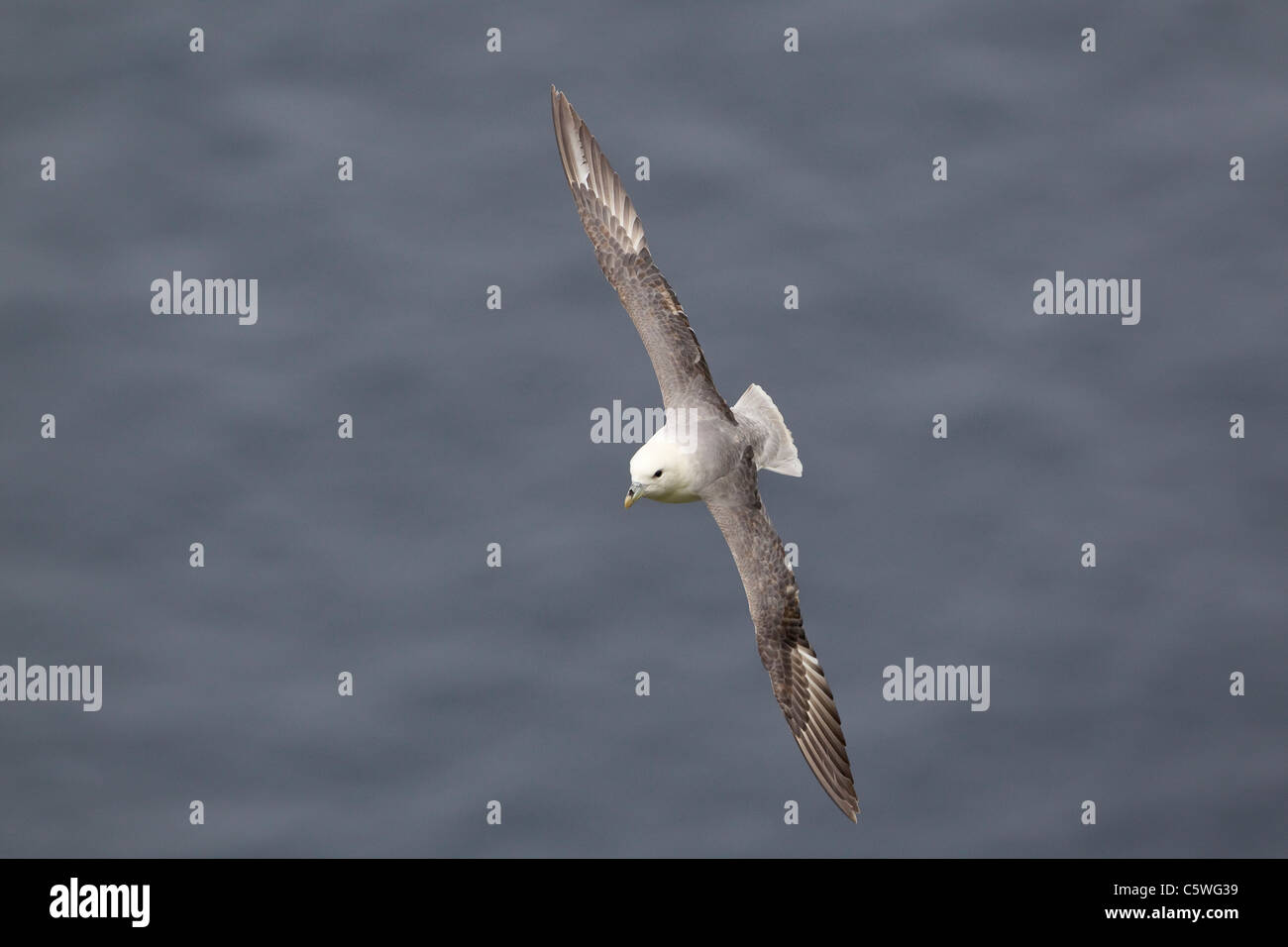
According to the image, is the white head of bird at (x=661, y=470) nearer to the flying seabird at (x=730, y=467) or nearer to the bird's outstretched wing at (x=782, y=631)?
the flying seabird at (x=730, y=467)

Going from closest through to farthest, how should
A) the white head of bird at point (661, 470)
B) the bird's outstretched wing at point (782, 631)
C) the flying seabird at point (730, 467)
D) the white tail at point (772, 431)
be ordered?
the white head of bird at point (661, 470)
the flying seabird at point (730, 467)
the bird's outstretched wing at point (782, 631)
the white tail at point (772, 431)

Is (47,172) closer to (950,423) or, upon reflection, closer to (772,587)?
(950,423)

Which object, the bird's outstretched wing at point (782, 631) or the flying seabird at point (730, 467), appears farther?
the bird's outstretched wing at point (782, 631)

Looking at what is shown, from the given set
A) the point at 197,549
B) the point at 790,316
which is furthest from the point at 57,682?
the point at 790,316

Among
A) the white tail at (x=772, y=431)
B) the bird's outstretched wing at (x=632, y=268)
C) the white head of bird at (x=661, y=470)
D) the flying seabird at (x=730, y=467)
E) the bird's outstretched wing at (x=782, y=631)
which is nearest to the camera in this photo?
the white head of bird at (x=661, y=470)

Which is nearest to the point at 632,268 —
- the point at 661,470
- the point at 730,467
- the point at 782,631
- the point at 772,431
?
the point at 772,431

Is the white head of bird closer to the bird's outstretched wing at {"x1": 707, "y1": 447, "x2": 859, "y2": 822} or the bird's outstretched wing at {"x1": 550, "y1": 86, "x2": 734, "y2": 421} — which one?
the bird's outstretched wing at {"x1": 707, "y1": 447, "x2": 859, "y2": 822}

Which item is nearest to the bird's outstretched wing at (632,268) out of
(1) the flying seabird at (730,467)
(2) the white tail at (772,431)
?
(1) the flying seabird at (730,467)
